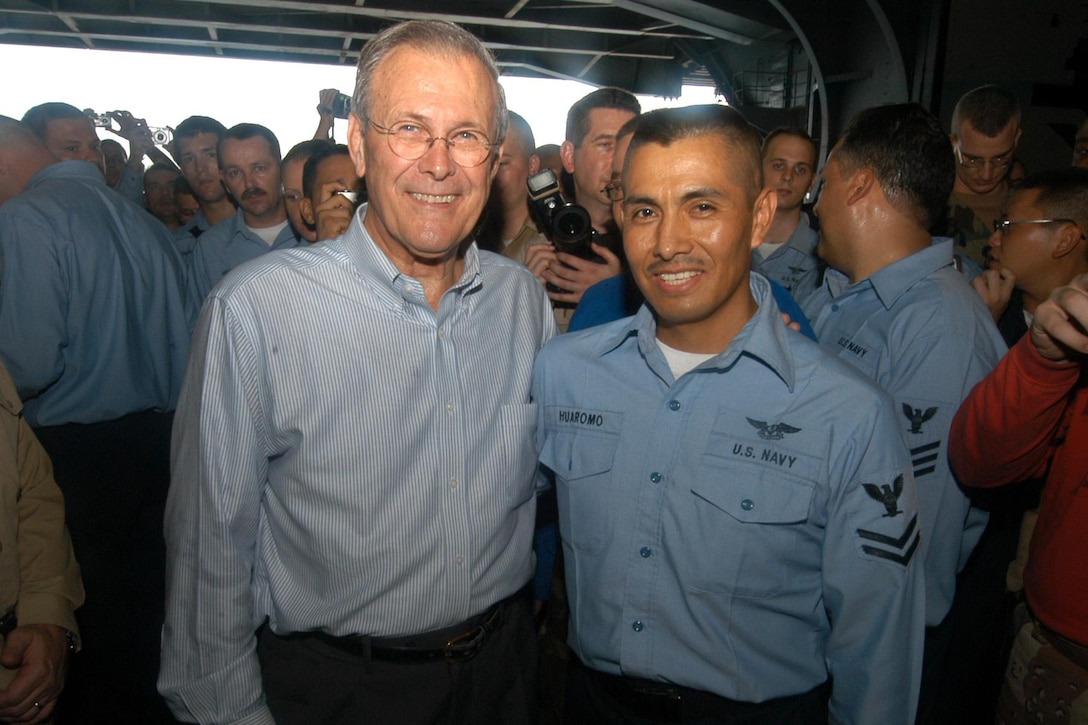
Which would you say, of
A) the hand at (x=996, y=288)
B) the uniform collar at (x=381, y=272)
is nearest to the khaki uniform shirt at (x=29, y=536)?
the uniform collar at (x=381, y=272)

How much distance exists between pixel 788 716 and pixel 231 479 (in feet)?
4.16

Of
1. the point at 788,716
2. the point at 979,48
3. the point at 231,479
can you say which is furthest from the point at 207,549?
the point at 979,48

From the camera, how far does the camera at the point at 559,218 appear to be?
2.44 meters

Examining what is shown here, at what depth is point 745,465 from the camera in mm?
1486

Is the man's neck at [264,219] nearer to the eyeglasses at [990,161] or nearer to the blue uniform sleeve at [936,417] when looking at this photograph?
the blue uniform sleeve at [936,417]

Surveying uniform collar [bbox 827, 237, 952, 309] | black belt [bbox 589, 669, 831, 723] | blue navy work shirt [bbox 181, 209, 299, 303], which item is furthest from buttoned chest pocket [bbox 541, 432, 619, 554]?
blue navy work shirt [bbox 181, 209, 299, 303]

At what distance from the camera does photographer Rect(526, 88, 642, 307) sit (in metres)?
2.60

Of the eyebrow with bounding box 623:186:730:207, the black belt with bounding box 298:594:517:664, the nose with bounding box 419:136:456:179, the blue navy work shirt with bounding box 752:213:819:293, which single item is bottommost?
the black belt with bounding box 298:594:517:664

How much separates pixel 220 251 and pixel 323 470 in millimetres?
3284

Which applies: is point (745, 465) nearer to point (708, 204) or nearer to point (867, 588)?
point (867, 588)

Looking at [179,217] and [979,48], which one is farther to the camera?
[179,217]

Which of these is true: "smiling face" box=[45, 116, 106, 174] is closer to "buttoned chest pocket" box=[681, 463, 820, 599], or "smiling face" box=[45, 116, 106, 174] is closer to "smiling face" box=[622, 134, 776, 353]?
"smiling face" box=[622, 134, 776, 353]

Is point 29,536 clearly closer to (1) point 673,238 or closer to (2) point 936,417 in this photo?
(1) point 673,238

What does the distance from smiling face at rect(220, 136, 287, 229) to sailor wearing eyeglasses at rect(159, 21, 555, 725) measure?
2904mm
